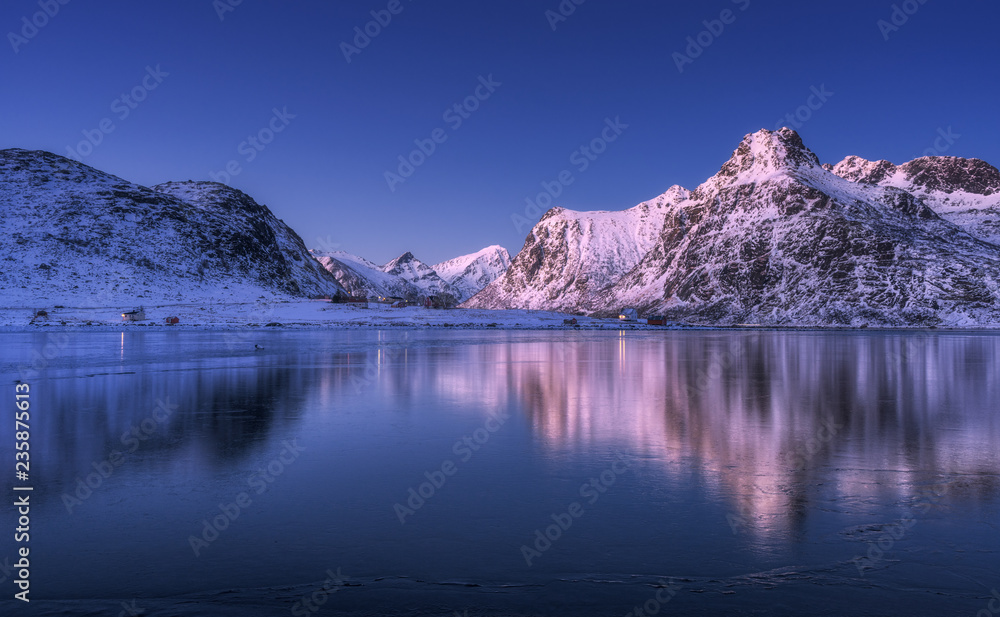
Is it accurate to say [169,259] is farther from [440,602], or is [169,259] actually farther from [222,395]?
[440,602]

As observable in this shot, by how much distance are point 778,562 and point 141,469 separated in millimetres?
10632

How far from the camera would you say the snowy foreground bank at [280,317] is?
114 m

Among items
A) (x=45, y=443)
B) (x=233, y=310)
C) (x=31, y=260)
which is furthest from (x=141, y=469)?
(x=31, y=260)

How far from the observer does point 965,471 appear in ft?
38.3

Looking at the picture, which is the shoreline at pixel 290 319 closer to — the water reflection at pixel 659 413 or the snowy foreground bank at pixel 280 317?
the snowy foreground bank at pixel 280 317
